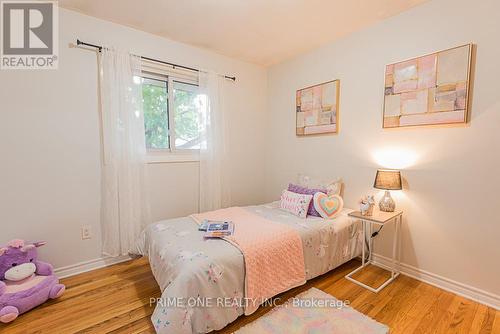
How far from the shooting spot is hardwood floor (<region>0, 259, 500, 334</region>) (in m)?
1.58

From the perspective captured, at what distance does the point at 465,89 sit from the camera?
6.01 feet

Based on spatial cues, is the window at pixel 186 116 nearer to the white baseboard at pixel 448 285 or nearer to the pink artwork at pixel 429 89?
the pink artwork at pixel 429 89

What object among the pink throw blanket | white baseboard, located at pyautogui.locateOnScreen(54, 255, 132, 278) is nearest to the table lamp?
the pink throw blanket

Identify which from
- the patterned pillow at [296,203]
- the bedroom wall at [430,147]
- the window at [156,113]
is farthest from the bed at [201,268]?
the window at [156,113]

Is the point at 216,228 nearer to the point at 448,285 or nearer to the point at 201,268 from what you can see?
the point at 201,268

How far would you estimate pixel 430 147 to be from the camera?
2.05 metres

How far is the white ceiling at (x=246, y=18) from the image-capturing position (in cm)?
204

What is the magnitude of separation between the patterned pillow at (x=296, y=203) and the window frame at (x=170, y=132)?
128 cm

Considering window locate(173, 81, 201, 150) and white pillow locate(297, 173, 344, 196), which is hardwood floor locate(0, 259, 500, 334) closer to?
white pillow locate(297, 173, 344, 196)

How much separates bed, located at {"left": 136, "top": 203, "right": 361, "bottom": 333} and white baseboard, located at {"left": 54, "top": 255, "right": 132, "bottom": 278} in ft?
1.65

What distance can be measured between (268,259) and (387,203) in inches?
53.4

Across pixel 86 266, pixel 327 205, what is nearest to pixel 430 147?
pixel 327 205

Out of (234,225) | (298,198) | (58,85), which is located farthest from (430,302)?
(58,85)

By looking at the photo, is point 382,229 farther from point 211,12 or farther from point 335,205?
point 211,12
